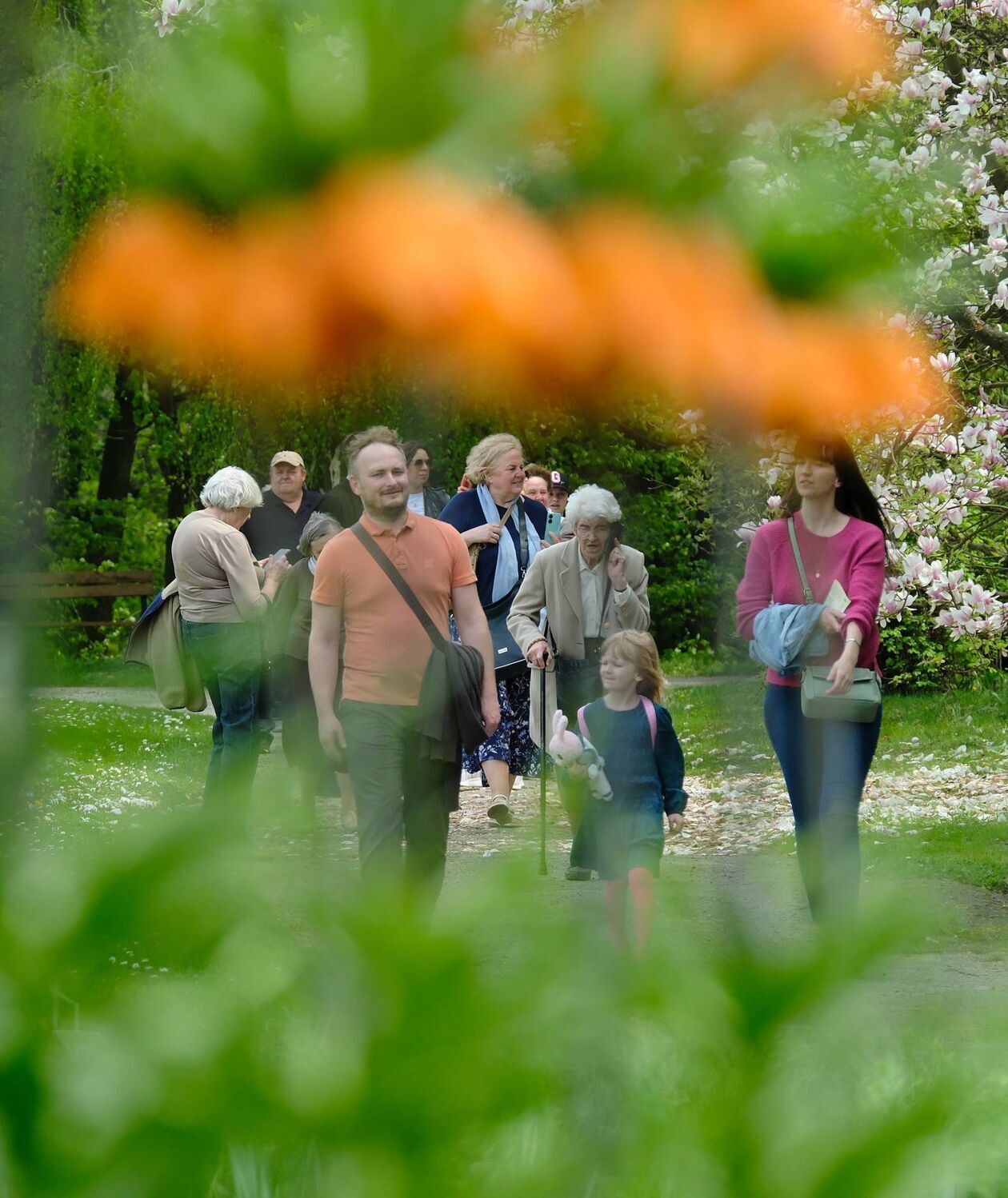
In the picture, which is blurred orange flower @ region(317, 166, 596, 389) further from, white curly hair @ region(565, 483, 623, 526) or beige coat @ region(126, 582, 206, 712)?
beige coat @ region(126, 582, 206, 712)

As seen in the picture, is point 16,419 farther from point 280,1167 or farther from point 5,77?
point 280,1167

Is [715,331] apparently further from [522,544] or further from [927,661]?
[927,661]

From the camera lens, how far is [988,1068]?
2.92ft

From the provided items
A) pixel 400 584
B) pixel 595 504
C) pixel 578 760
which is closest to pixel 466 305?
pixel 595 504

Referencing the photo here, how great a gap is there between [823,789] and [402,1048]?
3407 millimetres

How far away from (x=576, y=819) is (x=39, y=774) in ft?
10.1

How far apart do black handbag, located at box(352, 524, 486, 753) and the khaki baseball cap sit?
144 cm

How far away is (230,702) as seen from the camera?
65.6 inches

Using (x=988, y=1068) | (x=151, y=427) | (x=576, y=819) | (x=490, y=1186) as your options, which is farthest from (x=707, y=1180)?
(x=576, y=819)

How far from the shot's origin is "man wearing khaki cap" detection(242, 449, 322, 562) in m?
0.73

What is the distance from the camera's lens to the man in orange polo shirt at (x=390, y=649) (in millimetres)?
1486

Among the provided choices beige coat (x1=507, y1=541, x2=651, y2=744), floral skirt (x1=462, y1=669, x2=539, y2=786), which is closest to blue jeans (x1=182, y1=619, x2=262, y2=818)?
beige coat (x1=507, y1=541, x2=651, y2=744)

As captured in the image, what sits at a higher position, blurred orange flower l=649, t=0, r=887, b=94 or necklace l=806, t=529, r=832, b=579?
blurred orange flower l=649, t=0, r=887, b=94

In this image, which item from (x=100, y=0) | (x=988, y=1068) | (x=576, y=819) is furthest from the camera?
(x=576, y=819)
